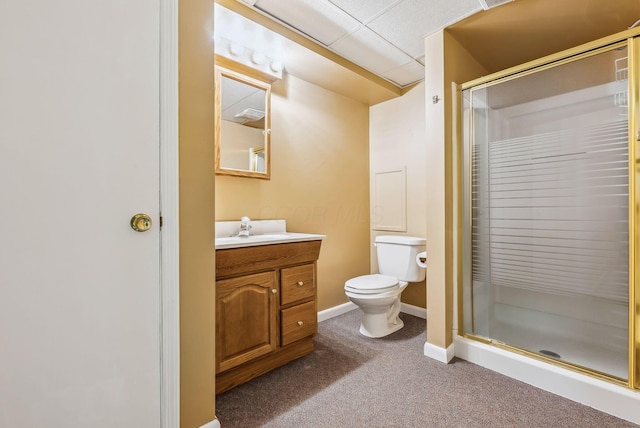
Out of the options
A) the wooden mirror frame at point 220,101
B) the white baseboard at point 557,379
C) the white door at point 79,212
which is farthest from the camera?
the wooden mirror frame at point 220,101

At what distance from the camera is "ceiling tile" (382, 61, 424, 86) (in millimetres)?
2428

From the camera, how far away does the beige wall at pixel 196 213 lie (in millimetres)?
1164

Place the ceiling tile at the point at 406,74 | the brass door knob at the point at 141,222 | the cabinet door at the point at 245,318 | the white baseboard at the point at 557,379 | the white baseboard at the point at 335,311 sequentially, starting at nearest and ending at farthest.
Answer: the brass door knob at the point at 141,222 < the white baseboard at the point at 557,379 < the cabinet door at the point at 245,318 < the ceiling tile at the point at 406,74 < the white baseboard at the point at 335,311

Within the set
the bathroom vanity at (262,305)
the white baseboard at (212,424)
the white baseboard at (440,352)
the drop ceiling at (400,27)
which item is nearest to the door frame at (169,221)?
the white baseboard at (212,424)

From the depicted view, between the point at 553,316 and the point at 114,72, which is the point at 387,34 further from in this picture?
the point at 553,316

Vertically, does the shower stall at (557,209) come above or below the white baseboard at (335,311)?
above

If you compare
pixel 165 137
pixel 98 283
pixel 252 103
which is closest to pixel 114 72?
pixel 165 137

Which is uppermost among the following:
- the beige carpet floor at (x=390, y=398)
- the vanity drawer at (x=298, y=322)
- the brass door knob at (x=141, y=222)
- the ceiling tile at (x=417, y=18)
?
the ceiling tile at (x=417, y=18)

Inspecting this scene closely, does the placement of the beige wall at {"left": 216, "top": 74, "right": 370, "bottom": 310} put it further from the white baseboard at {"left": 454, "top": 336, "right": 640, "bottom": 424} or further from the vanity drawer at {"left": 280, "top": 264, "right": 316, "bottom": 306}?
the white baseboard at {"left": 454, "top": 336, "right": 640, "bottom": 424}

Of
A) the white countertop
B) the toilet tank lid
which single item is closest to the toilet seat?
the toilet tank lid

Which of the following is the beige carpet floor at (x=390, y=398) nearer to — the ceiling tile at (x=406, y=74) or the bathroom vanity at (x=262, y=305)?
the bathroom vanity at (x=262, y=305)

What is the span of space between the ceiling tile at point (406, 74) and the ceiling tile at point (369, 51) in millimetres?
79

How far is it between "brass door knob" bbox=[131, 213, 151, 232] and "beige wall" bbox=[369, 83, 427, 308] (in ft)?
7.53

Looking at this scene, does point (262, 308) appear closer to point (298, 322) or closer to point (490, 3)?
point (298, 322)
